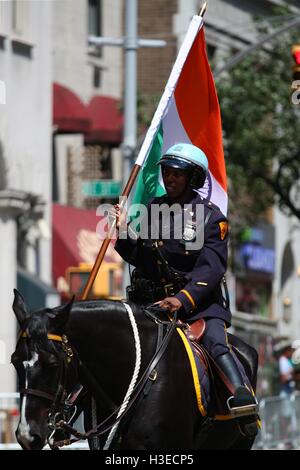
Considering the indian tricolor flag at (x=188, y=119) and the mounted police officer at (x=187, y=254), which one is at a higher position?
the indian tricolor flag at (x=188, y=119)

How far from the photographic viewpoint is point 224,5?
139 feet

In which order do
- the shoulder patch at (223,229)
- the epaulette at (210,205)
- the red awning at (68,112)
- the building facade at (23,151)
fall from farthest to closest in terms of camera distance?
the red awning at (68,112) < the building facade at (23,151) < the epaulette at (210,205) < the shoulder patch at (223,229)

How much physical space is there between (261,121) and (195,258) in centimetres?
2254

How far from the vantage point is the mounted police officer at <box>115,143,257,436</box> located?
10258mm

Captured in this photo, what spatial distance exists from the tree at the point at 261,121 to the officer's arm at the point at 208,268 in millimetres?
20343

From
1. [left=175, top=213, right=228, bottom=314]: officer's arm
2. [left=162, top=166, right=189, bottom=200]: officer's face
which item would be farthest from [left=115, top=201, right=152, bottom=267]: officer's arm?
[left=175, top=213, right=228, bottom=314]: officer's arm

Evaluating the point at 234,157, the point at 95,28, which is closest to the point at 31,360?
the point at 234,157

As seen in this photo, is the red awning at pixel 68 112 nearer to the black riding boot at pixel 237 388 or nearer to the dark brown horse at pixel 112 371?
the black riding boot at pixel 237 388

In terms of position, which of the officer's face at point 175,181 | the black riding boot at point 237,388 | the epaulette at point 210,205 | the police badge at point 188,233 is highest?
the officer's face at point 175,181

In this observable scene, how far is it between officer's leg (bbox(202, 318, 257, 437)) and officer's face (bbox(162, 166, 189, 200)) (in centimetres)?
90

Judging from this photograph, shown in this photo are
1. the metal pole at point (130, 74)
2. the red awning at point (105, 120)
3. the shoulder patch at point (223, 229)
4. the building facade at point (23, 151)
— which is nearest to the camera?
the shoulder patch at point (223, 229)

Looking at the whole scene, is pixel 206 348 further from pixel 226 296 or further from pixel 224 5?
pixel 224 5

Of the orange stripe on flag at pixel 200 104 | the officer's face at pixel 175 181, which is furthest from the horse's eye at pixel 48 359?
the orange stripe on flag at pixel 200 104

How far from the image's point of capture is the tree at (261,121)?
1246 inches
